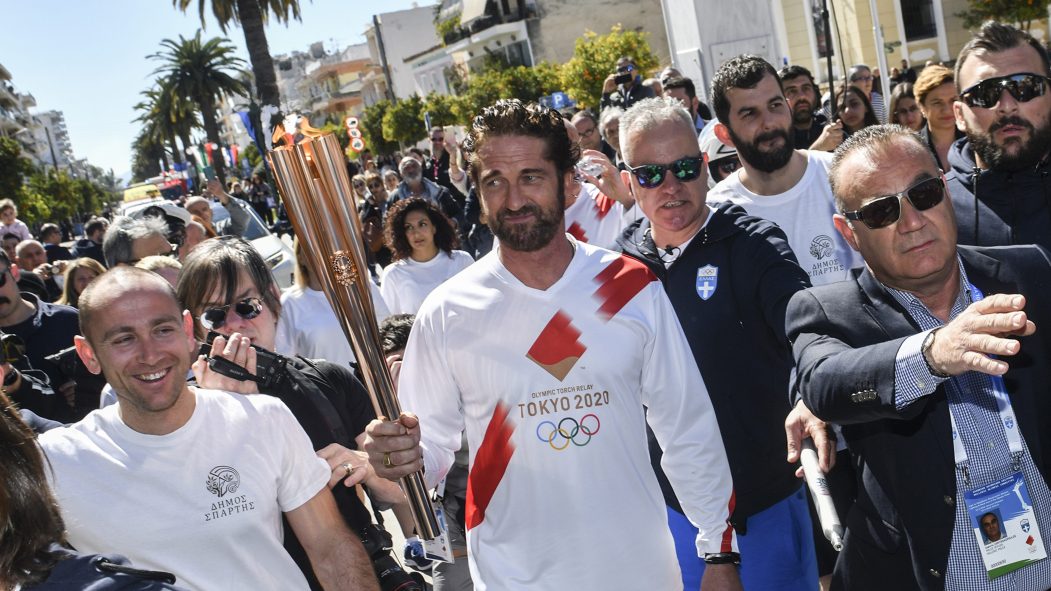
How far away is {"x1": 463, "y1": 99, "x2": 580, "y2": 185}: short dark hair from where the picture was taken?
3.08m

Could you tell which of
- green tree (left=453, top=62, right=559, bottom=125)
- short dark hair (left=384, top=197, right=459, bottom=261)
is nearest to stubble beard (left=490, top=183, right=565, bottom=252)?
short dark hair (left=384, top=197, right=459, bottom=261)

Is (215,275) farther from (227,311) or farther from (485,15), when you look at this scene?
(485,15)

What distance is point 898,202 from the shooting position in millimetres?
2646

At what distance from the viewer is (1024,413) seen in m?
2.51

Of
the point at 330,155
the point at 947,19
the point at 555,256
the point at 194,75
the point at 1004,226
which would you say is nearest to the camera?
the point at 330,155

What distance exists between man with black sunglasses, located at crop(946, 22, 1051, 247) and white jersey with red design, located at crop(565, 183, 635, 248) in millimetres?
2389

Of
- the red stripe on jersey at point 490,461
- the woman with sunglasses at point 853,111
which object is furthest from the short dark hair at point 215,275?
the woman with sunglasses at point 853,111

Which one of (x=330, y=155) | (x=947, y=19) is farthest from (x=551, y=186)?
(x=947, y=19)

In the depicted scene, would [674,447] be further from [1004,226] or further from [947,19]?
[947,19]

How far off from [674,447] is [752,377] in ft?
2.25

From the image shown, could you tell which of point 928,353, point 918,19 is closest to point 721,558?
point 928,353

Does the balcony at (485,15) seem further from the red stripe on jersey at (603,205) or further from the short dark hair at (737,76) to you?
the short dark hair at (737,76)

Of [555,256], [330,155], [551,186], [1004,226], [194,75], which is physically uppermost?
[194,75]

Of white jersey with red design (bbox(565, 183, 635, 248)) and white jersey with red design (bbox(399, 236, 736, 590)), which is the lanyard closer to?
white jersey with red design (bbox(399, 236, 736, 590))
